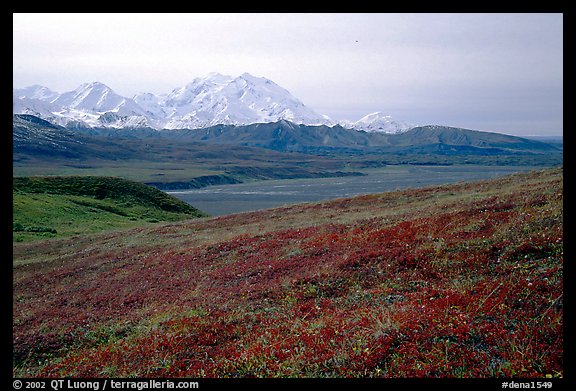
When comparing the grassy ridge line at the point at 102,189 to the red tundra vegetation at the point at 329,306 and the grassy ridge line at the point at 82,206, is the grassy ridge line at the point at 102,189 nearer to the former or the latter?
the grassy ridge line at the point at 82,206

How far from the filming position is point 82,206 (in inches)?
2963

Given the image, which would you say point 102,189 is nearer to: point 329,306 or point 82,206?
point 82,206

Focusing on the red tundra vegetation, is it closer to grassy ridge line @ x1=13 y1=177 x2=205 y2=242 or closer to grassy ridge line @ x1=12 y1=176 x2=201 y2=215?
grassy ridge line @ x1=13 y1=177 x2=205 y2=242

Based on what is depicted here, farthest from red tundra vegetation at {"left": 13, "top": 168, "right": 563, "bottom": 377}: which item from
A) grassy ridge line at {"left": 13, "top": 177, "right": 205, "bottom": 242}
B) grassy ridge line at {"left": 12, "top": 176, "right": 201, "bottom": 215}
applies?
grassy ridge line at {"left": 12, "top": 176, "right": 201, "bottom": 215}

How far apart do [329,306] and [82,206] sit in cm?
7213

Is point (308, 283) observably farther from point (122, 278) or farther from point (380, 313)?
point (122, 278)

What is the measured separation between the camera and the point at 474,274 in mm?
14453

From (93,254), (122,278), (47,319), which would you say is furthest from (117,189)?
(47,319)

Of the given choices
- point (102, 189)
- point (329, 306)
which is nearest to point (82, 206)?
point (102, 189)

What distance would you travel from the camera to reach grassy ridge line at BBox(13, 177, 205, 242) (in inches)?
2306
